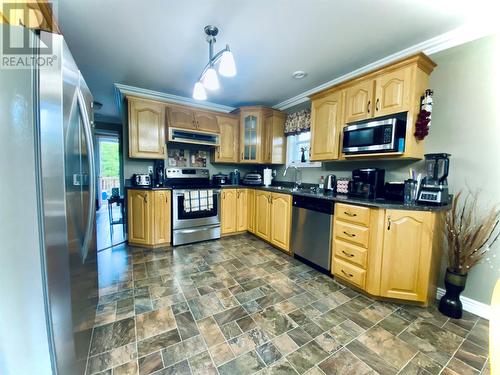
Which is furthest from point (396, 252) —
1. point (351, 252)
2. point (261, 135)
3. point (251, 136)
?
point (251, 136)

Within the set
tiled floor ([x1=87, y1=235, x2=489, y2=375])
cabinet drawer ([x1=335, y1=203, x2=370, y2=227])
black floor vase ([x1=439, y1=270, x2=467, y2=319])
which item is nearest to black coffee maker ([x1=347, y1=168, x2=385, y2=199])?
cabinet drawer ([x1=335, y1=203, x2=370, y2=227])

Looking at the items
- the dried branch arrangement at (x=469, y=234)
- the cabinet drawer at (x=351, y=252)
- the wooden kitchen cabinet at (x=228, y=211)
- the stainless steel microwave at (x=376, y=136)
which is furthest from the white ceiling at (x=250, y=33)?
the cabinet drawer at (x=351, y=252)

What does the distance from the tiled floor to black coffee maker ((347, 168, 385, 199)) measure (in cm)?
106

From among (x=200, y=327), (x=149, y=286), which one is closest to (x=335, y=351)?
(x=200, y=327)

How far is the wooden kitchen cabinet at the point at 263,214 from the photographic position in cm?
326

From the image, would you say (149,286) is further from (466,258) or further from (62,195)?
(466,258)

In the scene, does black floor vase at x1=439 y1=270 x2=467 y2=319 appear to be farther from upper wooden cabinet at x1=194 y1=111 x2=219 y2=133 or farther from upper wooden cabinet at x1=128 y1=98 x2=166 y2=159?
upper wooden cabinet at x1=128 y1=98 x2=166 y2=159

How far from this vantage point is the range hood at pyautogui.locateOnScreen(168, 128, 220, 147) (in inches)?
128

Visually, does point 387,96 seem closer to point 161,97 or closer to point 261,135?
point 261,135

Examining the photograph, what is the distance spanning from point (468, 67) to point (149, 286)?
3.68 metres

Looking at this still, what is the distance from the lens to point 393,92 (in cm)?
202

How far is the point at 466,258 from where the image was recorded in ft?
5.49

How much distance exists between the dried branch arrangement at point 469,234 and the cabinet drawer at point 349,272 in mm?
716

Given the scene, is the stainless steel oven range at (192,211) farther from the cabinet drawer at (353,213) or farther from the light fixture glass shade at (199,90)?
the cabinet drawer at (353,213)
